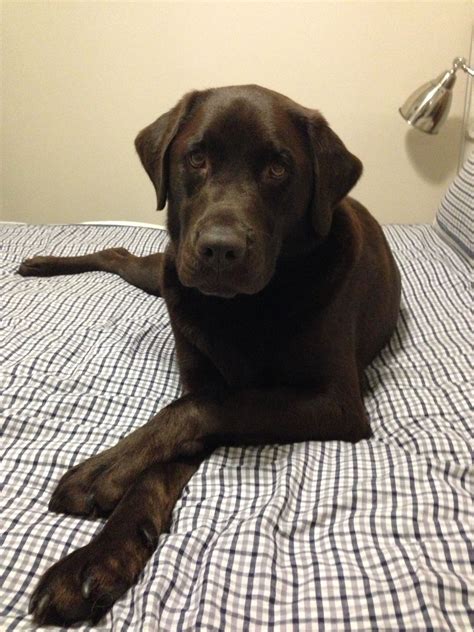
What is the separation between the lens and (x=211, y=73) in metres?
→ 3.15

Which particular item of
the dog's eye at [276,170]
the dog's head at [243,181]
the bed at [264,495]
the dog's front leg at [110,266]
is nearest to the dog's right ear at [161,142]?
the dog's head at [243,181]

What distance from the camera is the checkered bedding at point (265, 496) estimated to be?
722 millimetres

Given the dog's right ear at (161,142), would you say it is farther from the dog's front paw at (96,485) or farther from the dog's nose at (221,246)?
the dog's front paw at (96,485)

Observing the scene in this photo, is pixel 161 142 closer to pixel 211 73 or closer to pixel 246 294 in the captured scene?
pixel 246 294

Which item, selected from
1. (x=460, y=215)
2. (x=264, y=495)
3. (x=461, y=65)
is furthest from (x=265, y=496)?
(x=461, y=65)

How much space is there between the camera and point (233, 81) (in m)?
3.17

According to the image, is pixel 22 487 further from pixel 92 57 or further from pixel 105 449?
pixel 92 57

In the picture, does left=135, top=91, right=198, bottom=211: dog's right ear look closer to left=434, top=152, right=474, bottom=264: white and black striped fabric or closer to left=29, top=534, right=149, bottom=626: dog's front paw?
left=29, top=534, right=149, bottom=626: dog's front paw

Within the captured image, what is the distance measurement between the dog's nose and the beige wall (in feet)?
7.71

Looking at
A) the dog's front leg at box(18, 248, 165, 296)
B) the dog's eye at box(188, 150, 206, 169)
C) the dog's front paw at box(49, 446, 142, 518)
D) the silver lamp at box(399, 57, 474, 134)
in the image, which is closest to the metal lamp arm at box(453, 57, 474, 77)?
the silver lamp at box(399, 57, 474, 134)

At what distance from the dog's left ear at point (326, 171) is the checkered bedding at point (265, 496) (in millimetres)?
425

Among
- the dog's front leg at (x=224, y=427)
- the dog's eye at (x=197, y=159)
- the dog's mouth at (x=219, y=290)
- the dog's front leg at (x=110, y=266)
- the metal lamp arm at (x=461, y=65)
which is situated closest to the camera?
the dog's front leg at (x=224, y=427)

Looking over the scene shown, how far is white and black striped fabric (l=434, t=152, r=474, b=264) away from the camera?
2.07m

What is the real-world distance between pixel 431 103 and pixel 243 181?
1951 millimetres
